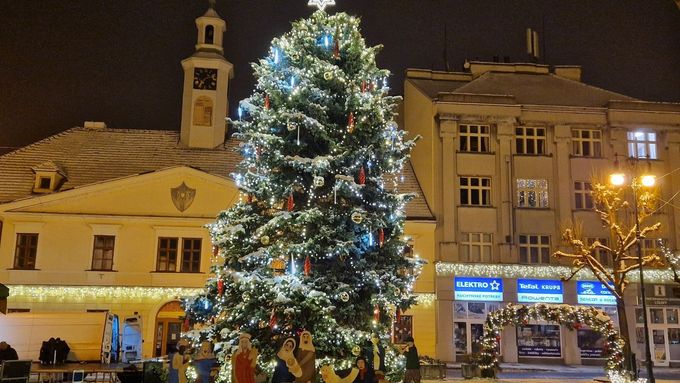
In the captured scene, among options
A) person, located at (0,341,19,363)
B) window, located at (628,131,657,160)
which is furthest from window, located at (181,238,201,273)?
window, located at (628,131,657,160)

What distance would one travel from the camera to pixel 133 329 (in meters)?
26.5

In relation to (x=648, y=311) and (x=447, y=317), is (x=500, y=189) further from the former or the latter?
(x=648, y=311)

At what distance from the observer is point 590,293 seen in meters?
31.9

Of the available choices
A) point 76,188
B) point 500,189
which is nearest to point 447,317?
point 500,189

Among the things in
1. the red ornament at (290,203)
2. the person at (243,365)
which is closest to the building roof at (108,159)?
the red ornament at (290,203)

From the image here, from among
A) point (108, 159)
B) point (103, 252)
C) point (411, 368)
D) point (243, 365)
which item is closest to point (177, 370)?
point (243, 365)

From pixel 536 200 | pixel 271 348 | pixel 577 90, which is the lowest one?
pixel 271 348

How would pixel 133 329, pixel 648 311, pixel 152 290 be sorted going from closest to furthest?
pixel 133 329
pixel 152 290
pixel 648 311

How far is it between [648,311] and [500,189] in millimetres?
9404

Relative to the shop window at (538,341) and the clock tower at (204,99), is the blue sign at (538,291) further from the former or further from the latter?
the clock tower at (204,99)

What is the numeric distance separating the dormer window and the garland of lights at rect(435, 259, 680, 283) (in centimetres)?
1904

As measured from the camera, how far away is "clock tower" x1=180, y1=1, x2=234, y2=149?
34.5m

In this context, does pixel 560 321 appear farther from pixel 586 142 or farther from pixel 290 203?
pixel 586 142

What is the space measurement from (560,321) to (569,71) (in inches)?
782
